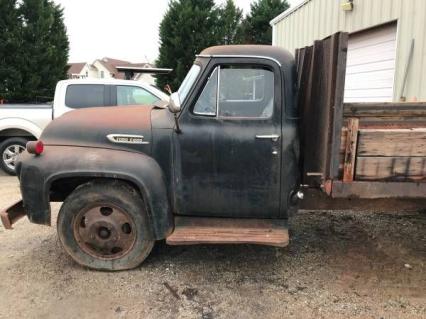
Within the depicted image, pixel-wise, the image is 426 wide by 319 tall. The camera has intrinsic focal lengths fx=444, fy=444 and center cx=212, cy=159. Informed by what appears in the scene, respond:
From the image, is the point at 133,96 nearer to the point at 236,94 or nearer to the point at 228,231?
the point at 236,94

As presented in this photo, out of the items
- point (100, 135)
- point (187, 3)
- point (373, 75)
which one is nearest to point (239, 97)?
point (100, 135)

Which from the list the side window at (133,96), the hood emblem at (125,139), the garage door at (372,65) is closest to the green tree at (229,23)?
the garage door at (372,65)

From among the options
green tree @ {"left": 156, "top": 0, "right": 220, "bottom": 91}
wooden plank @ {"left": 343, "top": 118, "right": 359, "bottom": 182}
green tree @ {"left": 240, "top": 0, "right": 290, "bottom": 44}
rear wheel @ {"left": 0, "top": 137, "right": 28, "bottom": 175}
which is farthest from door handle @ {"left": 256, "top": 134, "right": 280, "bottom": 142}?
green tree @ {"left": 240, "top": 0, "right": 290, "bottom": 44}

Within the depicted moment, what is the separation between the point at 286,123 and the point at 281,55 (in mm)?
606

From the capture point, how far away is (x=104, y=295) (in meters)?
3.73

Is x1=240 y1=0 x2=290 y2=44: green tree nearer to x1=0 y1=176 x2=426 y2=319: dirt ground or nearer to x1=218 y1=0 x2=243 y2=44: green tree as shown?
x1=218 y1=0 x2=243 y2=44: green tree

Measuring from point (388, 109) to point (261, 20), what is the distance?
19.7m

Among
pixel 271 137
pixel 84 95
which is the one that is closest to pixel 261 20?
pixel 84 95

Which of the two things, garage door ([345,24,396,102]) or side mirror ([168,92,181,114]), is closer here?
side mirror ([168,92,181,114])

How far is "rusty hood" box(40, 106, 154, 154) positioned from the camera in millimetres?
3967

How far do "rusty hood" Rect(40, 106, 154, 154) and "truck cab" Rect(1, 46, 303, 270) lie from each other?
10 mm

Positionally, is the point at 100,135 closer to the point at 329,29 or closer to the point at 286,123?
the point at 286,123

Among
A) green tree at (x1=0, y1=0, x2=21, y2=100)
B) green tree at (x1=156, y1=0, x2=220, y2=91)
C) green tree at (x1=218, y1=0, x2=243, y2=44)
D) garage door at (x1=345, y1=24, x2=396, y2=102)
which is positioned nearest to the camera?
garage door at (x1=345, y1=24, x2=396, y2=102)

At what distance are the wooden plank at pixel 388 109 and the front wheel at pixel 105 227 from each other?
208cm
